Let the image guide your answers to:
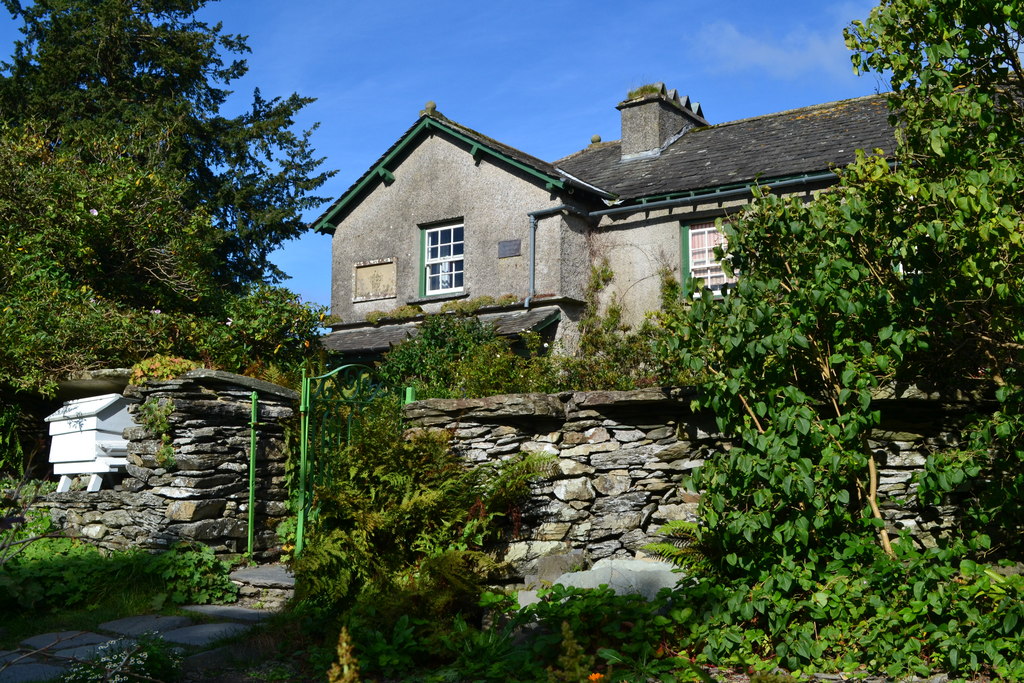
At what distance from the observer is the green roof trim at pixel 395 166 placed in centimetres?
1609

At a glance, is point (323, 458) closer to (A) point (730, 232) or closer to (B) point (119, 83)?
(A) point (730, 232)

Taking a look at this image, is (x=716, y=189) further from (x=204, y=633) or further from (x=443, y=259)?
(x=204, y=633)

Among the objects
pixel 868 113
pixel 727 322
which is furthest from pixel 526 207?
pixel 727 322

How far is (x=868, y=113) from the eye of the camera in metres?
16.1

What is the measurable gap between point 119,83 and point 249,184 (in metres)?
3.96

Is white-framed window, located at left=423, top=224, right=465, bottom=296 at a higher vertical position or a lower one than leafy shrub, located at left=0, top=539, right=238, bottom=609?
higher

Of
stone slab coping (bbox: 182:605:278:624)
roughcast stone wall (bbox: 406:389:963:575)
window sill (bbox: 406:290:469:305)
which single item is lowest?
stone slab coping (bbox: 182:605:278:624)

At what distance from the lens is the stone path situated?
6059mm

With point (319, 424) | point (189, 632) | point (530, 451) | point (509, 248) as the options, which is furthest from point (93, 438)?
point (509, 248)

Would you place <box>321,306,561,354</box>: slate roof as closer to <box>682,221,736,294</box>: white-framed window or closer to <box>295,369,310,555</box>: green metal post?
<box>682,221,736,294</box>: white-framed window

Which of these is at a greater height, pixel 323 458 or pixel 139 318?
pixel 139 318

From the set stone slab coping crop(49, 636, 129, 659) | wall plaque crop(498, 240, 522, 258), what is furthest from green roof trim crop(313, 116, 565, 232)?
stone slab coping crop(49, 636, 129, 659)

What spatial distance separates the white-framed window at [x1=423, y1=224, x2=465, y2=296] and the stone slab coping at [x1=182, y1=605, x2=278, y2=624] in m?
9.53

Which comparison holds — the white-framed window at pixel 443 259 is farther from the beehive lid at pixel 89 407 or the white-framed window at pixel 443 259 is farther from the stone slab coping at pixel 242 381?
the beehive lid at pixel 89 407
